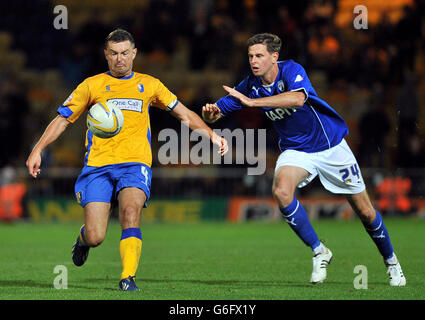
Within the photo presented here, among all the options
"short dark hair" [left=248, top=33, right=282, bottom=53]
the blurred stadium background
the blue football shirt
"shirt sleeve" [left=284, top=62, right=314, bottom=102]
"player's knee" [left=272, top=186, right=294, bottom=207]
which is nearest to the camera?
"player's knee" [left=272, top=186, right=294, bottom=207]

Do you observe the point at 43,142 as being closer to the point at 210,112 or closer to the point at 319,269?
the point at 210,112

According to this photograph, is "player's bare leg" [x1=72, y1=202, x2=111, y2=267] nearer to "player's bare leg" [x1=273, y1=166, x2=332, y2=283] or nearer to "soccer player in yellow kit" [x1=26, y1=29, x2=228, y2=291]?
"soccer player in yellow kit" [x1=26, y1=29, x2=228, y2=291]

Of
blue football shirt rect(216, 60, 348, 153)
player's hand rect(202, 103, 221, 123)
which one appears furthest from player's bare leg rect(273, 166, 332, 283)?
player's hand rect(202, 103, 221, 123)

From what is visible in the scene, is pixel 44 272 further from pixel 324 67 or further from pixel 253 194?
pixel 324 67

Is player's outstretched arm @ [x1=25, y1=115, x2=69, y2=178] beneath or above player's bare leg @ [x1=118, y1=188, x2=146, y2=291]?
above

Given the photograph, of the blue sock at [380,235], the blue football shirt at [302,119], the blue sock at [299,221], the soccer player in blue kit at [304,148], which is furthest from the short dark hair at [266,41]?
the blue sock at [380,235]

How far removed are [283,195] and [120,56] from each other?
1990 mm

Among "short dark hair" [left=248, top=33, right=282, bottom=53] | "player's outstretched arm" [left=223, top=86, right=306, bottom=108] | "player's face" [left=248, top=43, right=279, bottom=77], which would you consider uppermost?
"short dark hair" [left=248, top=33, right=282, bottom=53]

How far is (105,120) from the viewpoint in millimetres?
7266

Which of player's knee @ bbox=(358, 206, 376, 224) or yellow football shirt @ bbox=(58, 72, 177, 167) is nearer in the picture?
yellow football shirt @ bbox=(58, 72, 177, 167)

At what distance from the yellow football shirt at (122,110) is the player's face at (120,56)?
0.32 ft

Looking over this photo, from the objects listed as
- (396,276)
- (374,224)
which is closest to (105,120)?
(374,224)

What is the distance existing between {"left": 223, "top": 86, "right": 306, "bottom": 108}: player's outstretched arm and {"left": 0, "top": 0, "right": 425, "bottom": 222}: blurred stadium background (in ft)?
34.0

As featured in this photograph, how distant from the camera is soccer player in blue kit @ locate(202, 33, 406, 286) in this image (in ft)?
25.5
